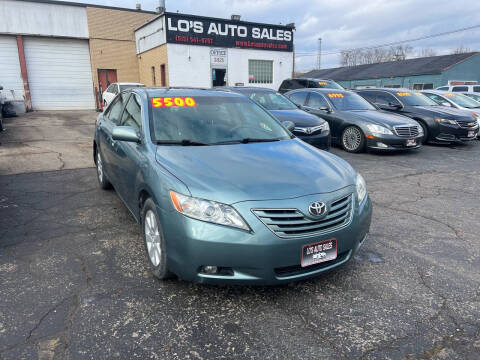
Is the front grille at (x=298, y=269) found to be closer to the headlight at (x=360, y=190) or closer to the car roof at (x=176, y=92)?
the headlight at (x=360, y=190)

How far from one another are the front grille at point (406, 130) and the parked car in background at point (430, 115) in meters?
1.95

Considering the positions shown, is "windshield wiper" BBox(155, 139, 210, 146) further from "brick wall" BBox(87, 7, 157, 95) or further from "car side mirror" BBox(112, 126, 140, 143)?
"brick wall" BBox(87, 7, 157, 95)

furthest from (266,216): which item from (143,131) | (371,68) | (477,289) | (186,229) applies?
(371,68)

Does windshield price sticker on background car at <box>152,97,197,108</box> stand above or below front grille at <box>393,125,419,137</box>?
above

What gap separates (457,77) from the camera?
114 ft

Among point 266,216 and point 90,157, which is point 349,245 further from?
point 90,157

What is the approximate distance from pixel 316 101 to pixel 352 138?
154 centimetres

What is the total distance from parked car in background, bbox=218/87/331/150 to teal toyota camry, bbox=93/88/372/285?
3654mm

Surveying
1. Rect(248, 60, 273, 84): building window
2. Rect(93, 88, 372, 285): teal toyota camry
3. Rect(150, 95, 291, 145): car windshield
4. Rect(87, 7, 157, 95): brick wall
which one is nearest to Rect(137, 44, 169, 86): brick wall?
Rect(87, 7, 157, 95): brick wall

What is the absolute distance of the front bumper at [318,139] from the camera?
693 cm

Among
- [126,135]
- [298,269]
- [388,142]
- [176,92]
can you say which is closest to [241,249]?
[298,269]

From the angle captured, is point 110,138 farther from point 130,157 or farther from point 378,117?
point 378,117

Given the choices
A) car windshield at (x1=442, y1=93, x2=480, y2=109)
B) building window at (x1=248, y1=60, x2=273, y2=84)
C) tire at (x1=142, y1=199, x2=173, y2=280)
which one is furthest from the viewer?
building window at (x1=248, y1=60, x2=273, y2=84)

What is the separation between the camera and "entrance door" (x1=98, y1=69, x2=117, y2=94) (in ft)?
70.7
